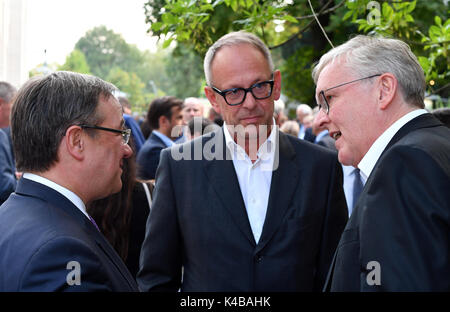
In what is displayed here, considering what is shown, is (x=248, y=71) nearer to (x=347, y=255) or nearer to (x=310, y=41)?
(x=347, y=255)

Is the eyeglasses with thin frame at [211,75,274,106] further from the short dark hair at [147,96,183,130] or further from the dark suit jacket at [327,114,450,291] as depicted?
the short dark hair at [147,96,183,130]

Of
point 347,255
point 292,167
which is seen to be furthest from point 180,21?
point 347,255

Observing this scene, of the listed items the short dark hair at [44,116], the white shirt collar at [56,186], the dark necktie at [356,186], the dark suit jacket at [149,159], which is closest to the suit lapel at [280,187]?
the white shirt collar at [56,186]

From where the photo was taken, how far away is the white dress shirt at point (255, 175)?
9.23 feet

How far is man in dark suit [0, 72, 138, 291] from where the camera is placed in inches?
63.8

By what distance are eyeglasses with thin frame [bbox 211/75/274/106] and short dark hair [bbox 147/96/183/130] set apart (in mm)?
3803

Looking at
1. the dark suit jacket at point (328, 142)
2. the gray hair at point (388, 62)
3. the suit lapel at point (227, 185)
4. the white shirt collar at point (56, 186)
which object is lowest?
the dark suit jacket at point (328, 142)

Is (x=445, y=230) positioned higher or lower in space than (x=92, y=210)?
higher

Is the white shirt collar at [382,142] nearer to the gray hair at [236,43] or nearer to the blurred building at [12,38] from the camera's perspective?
the gray hair at [236,43]

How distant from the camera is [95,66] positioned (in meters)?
102

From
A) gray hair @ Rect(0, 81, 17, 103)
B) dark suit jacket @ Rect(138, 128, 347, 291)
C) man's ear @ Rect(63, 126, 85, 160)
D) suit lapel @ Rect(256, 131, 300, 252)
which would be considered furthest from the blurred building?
man's ear @ Rect(63, 126, 85, 160)

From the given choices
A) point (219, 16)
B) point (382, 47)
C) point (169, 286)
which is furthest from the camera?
point (219, 16)

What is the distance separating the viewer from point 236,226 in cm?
271

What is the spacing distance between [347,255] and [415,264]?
33 centimetres
